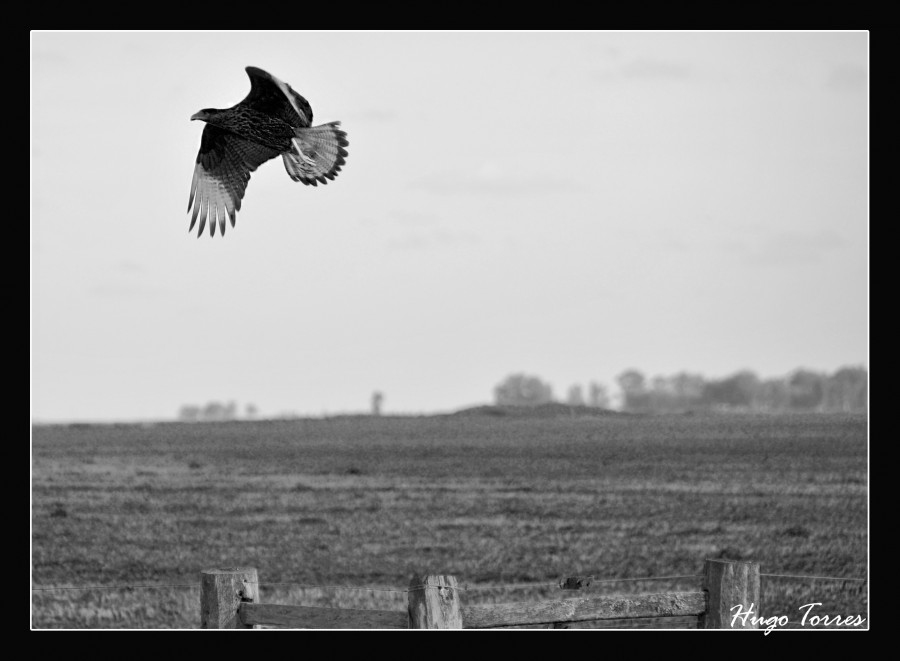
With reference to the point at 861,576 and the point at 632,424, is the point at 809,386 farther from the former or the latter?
the point at 861,576

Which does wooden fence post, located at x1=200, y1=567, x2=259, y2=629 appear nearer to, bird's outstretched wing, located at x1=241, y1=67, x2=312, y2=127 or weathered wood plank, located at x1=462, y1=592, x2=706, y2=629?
weathered wood plank, located at x1=462, y1=592, x2=706, y2=629

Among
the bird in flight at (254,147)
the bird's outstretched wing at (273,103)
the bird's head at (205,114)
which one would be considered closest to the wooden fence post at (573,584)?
the bird in flight at (254,147)

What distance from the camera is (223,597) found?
7.38 metres

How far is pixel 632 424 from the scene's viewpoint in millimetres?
20875

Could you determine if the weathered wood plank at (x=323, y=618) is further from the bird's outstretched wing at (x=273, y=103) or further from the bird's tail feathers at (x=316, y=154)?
the bird's outstretched wing at (x=273, y=103)

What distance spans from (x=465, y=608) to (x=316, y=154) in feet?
9.19

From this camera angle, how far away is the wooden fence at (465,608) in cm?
673

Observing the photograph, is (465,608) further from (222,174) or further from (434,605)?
Answer: (222,174)

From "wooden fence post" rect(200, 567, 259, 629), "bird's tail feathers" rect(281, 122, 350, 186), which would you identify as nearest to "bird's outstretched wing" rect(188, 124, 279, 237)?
"bird's tail feathers" rect(281, 122, 350, 186)

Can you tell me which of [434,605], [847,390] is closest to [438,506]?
[847,390]

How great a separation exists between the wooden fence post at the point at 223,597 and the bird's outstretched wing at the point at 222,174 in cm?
243

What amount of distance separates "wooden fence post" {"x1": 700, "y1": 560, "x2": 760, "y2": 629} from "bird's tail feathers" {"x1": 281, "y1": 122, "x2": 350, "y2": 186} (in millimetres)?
3225

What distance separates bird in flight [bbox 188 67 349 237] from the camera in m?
7.78

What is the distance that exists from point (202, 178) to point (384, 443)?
40.1 ft
